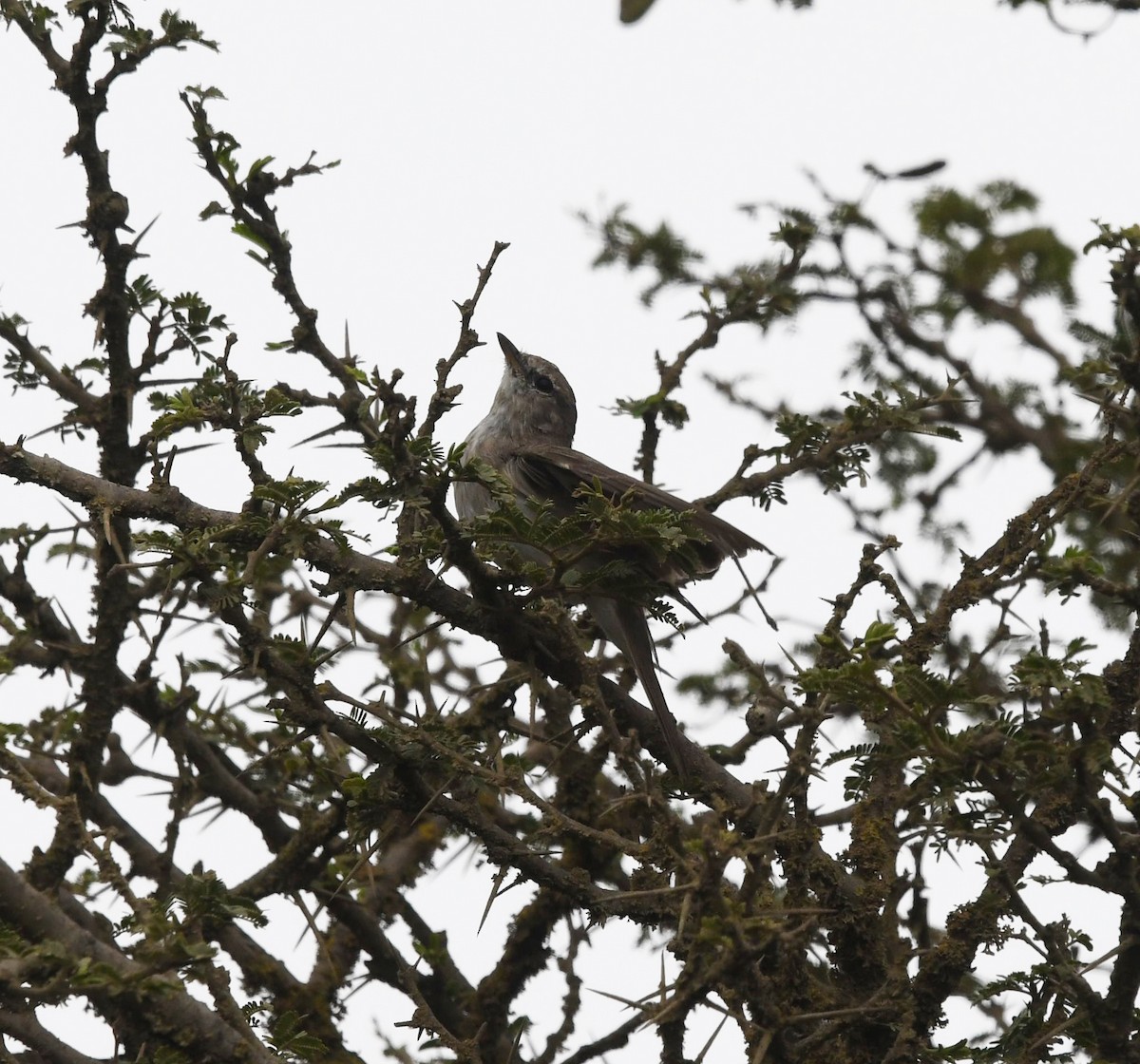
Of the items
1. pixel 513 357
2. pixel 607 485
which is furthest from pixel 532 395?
pixel 607 485

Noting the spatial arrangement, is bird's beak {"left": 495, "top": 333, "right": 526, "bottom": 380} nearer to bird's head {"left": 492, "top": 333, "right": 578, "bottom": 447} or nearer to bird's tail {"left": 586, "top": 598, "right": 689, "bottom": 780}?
bird's head {"left": 492, "top": 333, "right": 578, "bottom": 447}


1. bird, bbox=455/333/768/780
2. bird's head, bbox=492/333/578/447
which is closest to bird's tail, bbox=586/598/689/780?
bird, bbox=455/333/768/780

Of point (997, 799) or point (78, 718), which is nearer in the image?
point (997, 799)

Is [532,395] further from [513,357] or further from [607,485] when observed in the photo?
[607,485]

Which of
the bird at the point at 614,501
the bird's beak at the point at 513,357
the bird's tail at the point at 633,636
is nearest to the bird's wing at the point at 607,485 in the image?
the bird at the point at 614,501

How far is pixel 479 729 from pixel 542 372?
3.86m

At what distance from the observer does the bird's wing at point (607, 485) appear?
4.38 metres

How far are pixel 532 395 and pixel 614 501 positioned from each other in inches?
163

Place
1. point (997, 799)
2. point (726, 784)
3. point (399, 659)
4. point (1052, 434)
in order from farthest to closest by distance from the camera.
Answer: point (1052, 434)
point (399, 659)
point (726, 784)
point (997, 799)

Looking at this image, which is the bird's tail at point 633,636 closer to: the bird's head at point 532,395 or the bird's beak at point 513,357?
the bird's head at point 532,395

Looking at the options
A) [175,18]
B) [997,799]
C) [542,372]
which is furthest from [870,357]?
[997,799]

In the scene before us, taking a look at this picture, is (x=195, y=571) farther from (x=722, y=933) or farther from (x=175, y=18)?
(x=175, y=18)

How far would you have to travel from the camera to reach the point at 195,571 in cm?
361

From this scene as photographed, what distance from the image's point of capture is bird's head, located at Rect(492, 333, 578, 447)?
8430mm
